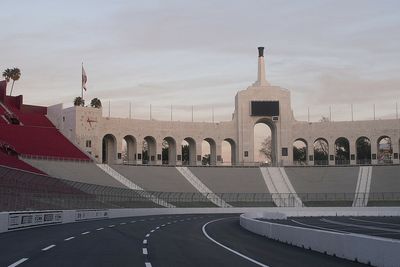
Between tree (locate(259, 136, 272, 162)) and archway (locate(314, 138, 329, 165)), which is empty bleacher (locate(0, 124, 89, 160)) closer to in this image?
archway (locate(314, 138, 329, 165))

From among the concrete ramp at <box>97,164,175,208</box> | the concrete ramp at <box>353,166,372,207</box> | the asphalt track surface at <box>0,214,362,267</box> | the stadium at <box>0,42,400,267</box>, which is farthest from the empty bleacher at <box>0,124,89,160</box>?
the asphalt track surface at <box>0,214,362,267</box>

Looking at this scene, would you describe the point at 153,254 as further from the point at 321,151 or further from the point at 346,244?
the point at 321,151

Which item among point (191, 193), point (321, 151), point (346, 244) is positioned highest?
point (321, 151)

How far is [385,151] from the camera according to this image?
429 ft

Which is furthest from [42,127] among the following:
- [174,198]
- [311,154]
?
[311,154]

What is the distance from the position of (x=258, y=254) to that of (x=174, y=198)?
57.6m

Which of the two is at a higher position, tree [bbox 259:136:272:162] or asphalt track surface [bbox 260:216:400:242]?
tree [bbox 259:136:272:162]

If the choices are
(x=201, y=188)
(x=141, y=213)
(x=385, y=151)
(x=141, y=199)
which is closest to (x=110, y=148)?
(x=201, y=188)

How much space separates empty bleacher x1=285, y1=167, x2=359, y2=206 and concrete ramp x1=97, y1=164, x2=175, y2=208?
20415 millimetres

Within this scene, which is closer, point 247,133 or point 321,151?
point 247,133

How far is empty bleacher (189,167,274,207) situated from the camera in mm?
79812

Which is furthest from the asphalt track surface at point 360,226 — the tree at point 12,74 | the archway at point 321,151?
the archway at point 321,151

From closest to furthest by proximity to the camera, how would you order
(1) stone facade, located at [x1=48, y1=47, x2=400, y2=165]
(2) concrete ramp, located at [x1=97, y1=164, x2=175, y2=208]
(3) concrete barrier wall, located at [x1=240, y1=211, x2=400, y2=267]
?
(3) concrete barrier wall, located at [x1=240, y1=211, x2=400, y2=267] < (2) concrete ramp, located at [x1=97, y1=164, x2=175, y2=208] < (1) stone facade, located at [x1=48, y1=47, x2=400, y2=165]

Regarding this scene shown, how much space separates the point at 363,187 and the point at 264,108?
2433 centimetres
